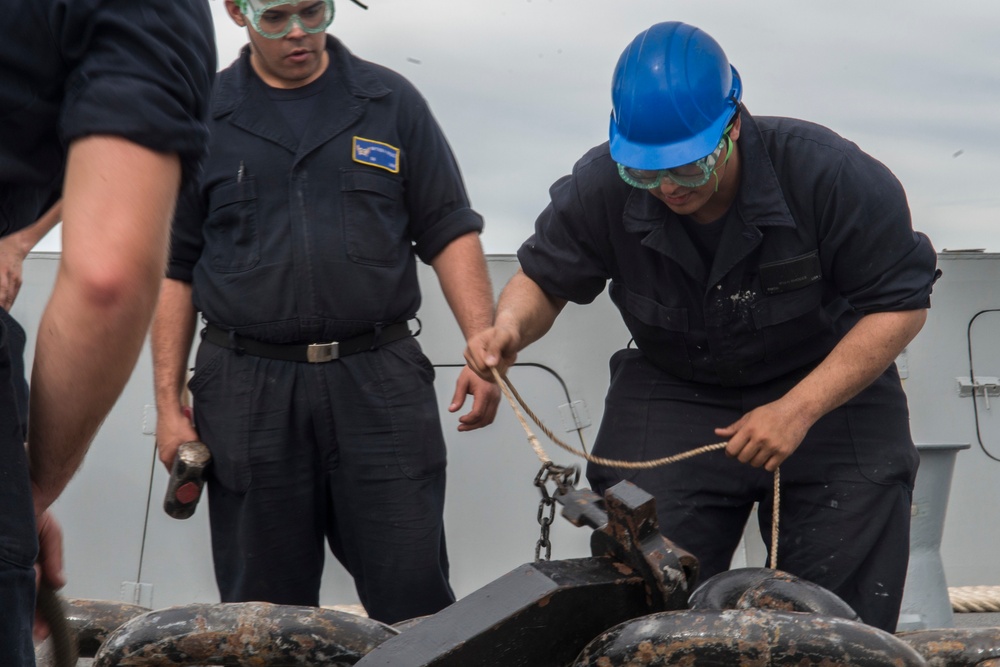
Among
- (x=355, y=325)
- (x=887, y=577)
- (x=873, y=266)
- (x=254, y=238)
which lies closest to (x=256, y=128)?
(x=254, y=238)

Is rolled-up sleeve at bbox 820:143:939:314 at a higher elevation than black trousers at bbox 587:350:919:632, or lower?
higher

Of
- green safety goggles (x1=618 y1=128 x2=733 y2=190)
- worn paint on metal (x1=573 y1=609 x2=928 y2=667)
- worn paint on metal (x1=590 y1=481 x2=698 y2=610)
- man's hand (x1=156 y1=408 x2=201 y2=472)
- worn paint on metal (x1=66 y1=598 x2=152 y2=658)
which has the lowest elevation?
worn paint on metal (x1=66 y1=598 x2=152 y2=658)

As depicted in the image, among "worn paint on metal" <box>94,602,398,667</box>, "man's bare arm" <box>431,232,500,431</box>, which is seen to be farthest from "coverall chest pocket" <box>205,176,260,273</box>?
"worn paint on metal" <box>94,602,398,667</box>

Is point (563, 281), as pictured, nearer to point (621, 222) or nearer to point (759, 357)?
point (621, 222)

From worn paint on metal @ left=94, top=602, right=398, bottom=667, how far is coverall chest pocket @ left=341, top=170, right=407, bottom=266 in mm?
1600

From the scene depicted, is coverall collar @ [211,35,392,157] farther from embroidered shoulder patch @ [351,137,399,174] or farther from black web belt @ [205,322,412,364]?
black web belt @ [205,322,412,364]

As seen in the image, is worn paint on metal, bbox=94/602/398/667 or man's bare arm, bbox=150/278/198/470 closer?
worn paint on metal, bbox=94/602/398/667

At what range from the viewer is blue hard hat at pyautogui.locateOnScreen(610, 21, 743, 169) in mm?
2684

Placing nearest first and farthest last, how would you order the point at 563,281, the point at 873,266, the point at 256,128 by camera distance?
1. the point at 873,266
2. the point at 563,281
3. the point at 256,128

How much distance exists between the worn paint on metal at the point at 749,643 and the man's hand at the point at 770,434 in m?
1.13

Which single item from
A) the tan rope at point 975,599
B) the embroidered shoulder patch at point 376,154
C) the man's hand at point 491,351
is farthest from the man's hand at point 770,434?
the tan rope at point 975,599

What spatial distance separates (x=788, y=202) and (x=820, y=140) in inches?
7.1

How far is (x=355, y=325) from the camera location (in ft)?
10.4

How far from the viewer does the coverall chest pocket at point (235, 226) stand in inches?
125
